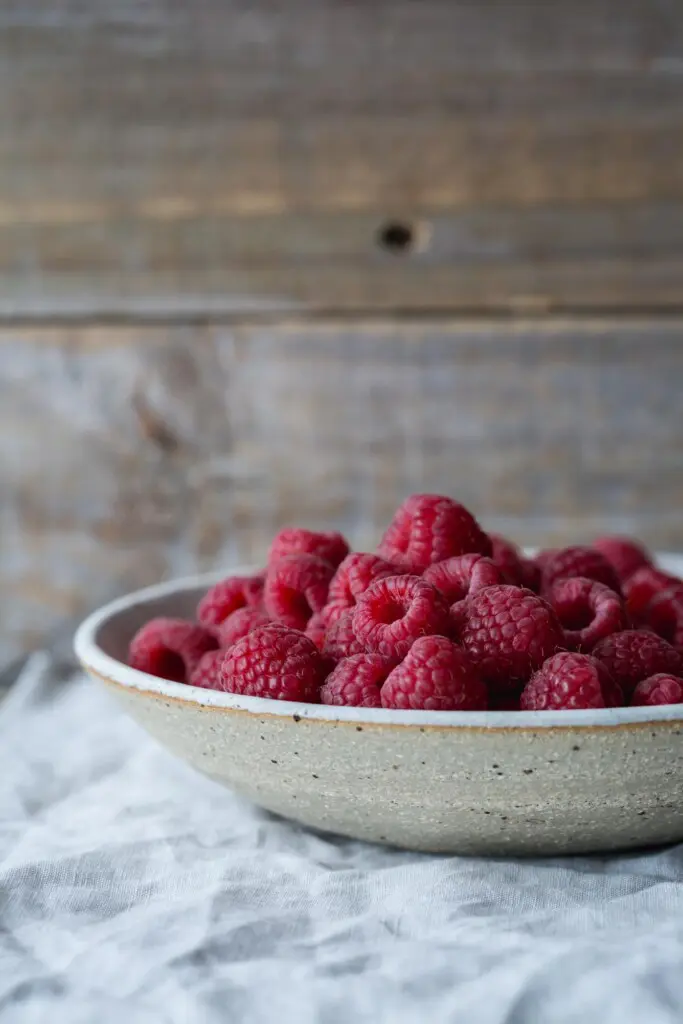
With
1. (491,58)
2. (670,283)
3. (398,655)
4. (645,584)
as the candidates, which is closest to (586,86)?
(491,58)

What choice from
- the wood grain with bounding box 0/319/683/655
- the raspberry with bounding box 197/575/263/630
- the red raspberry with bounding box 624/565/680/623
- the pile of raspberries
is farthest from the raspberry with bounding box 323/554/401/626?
the wood grain with bounding box 0/319/683/655

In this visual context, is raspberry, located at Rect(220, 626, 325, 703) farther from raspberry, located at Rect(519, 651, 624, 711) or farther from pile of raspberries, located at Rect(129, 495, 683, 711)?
raspberry, located at Rect(519, 651, 624, 711)

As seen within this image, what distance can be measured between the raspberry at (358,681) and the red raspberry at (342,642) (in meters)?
0.02

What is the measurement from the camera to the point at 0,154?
1289 mm

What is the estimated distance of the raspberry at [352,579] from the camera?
0.66m

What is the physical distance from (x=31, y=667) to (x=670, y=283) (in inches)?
34.1

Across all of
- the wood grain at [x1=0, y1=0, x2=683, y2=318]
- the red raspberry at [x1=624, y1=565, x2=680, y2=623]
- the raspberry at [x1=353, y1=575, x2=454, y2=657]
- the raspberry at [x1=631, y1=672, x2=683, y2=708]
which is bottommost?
the red raspberry at [x1=624, y1=565, x2=680, y2=623]

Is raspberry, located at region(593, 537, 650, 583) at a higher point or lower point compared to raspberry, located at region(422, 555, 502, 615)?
lower

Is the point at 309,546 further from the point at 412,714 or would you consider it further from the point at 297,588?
the point at 412,714

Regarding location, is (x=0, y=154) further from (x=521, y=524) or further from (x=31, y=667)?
(x=521, y=524)

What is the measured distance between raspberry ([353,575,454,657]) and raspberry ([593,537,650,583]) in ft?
0.90

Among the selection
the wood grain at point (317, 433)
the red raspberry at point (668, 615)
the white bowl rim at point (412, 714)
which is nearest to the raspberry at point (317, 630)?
the white bowl rim at point (412, 714)

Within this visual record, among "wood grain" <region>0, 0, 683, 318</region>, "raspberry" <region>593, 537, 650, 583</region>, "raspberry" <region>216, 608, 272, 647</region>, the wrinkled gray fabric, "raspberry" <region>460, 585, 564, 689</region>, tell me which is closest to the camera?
the wrinkled gray fabric

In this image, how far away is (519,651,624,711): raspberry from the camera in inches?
21.9
